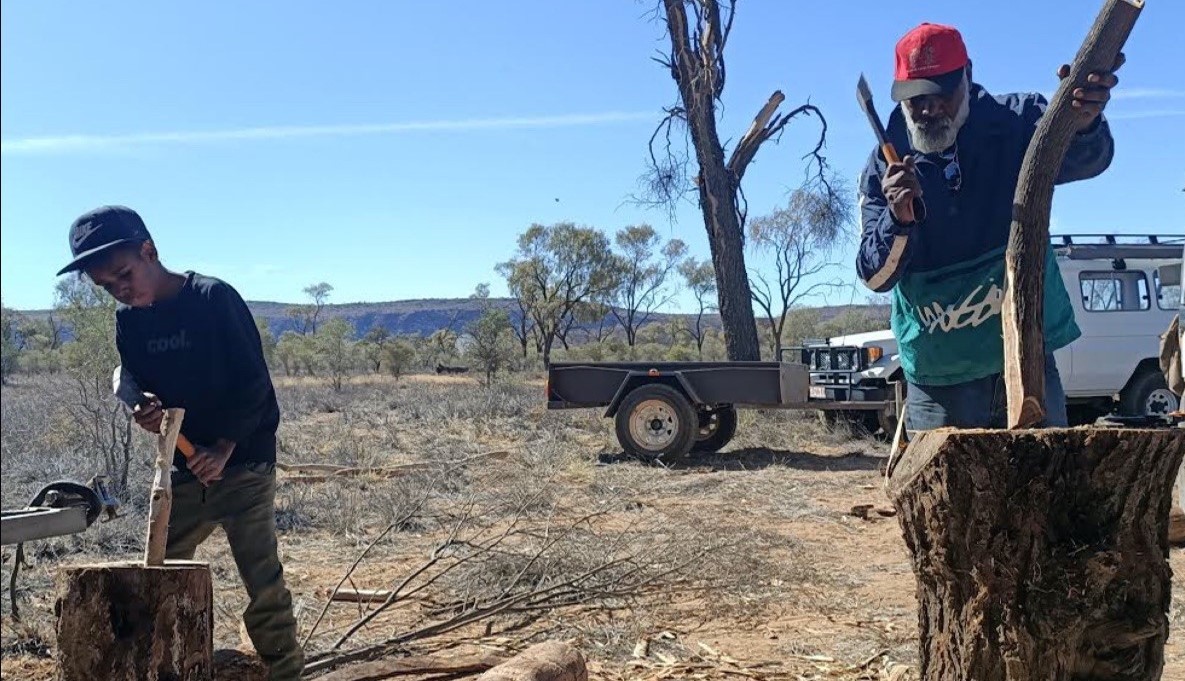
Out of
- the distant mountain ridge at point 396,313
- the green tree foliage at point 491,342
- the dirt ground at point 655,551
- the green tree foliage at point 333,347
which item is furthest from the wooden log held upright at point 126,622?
the distant mountain ridge at point 396,313

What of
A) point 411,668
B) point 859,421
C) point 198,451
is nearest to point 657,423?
point 859,421

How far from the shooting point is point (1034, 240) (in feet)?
7.97

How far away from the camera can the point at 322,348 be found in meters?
40.2

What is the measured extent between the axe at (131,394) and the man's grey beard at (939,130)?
244cm

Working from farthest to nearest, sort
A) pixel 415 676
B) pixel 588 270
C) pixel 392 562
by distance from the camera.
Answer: pixel 588 270, pixel 392 562, pixel 415 676

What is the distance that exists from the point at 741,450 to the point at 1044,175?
9.63 meters

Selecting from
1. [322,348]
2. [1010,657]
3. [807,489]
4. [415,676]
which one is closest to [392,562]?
[415,676]

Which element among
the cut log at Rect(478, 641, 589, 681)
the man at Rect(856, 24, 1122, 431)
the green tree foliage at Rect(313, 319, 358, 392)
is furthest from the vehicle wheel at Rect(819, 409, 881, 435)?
the green tree foliage at Rect(313, 319, 358, 392)

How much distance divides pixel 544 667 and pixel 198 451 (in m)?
1.34

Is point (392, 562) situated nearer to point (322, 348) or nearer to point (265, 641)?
point (265, 641)

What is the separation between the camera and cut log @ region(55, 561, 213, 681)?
250 centimetres

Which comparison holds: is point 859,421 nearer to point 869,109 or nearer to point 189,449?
point 869,109

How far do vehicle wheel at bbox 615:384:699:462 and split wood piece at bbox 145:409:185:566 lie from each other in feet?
25.0

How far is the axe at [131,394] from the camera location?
3.21m
